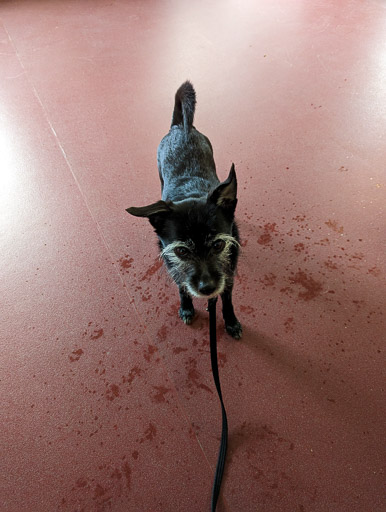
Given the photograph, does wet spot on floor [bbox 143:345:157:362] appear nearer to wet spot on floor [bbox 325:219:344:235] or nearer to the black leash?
the black leash

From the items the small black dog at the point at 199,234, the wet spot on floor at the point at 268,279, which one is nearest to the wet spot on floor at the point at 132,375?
the small black dog at the point at 199,234

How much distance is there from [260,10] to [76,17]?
10.1 feet

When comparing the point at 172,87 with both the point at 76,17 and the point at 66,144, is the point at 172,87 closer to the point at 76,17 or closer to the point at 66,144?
the point at 66,144

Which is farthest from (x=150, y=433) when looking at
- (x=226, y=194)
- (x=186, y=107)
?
(x=186, y=107)

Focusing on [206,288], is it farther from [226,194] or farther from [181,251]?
[226,194]

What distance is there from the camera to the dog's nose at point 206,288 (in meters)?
1.50

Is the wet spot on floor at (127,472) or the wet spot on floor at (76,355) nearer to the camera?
the wet spot on floor at (127,472)

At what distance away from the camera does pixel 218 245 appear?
5.17 feet

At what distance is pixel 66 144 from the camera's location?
134 inches

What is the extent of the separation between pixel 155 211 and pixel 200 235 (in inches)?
9.8

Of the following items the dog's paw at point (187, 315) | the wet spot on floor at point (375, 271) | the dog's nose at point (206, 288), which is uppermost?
the dog's nose at point (206, 288)

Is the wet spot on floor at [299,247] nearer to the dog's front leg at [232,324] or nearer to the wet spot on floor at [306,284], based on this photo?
the wet spot on floor at [306,284]

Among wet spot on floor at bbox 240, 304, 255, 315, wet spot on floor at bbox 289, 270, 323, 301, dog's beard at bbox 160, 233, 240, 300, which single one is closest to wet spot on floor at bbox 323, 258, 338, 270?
wet spot on floor at bbox 289, 270, 323, 301

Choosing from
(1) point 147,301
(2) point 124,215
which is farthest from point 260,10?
(1) point 147,301
